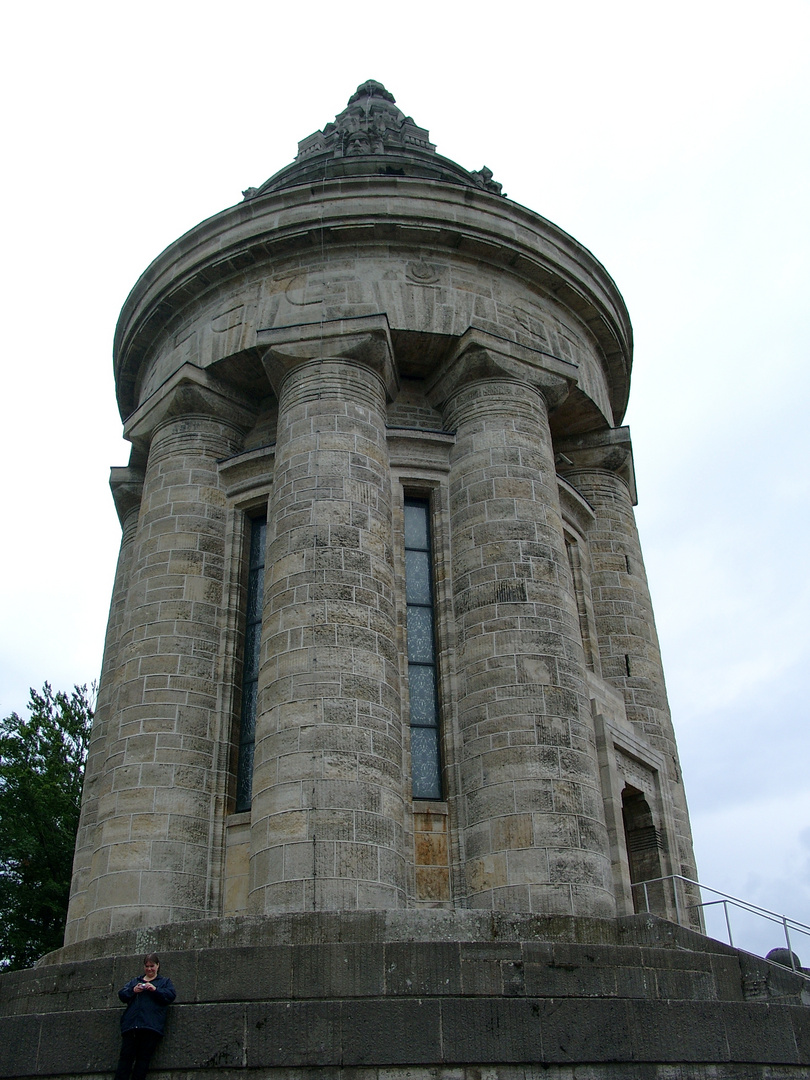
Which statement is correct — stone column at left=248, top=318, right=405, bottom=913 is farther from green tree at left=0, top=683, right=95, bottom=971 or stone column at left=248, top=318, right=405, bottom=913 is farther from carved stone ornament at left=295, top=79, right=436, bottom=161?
green tree at left=0, top=683, right=95, bottom=971

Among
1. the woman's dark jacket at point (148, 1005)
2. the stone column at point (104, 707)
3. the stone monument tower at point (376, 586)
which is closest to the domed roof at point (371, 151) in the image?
the stone monument tower at point (376, 586)

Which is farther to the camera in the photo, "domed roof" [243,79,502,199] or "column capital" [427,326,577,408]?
"domed roof" [243,79,502,199]

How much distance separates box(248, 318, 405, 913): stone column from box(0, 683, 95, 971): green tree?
513 inches

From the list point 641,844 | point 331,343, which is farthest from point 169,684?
point 641,844

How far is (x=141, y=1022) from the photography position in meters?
7.64

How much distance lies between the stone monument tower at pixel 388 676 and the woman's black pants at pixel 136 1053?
0.20 metres

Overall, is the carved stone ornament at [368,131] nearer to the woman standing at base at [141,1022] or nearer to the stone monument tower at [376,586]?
the stone monument tower at [376,586]

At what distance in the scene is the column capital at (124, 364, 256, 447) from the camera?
16.5m

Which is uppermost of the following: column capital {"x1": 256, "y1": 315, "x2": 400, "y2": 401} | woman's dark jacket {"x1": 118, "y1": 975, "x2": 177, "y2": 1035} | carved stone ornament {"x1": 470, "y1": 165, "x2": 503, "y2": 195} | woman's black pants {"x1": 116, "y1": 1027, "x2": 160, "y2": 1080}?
carved stone ornament {"x1": 470, "y1": 165, "x2": 503, "y2": 195}

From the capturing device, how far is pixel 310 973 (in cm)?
833

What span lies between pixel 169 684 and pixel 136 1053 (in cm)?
684

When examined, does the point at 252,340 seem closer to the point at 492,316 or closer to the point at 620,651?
the point at 492,316

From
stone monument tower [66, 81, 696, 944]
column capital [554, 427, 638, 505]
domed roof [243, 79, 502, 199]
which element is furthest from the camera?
domed roof [243, 79, 502, 199]

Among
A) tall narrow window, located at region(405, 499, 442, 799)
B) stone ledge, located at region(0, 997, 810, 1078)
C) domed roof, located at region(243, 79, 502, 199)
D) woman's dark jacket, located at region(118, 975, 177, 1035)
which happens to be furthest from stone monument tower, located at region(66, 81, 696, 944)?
woman's dark jacket, located at region(118, 975, 177, 1035)
